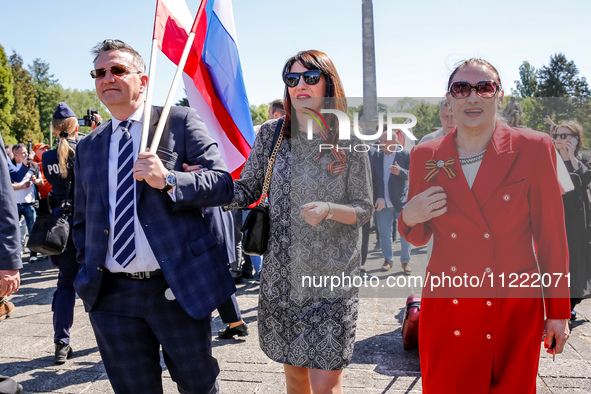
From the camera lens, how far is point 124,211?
2484mm

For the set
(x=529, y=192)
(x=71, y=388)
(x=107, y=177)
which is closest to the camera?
(x=529, y=192)

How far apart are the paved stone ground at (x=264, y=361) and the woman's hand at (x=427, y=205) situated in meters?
0.26

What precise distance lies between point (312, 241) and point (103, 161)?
1.15 m

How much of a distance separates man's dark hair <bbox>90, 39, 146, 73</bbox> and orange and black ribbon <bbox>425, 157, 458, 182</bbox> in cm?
158

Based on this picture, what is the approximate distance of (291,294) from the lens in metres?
2.41

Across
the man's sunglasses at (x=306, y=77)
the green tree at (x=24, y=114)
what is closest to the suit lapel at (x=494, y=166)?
the man's sunglasses at (x=306, y=77)

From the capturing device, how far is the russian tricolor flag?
11.9 feet

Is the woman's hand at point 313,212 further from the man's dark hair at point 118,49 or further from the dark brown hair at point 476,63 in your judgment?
the man's dark hair at point 118,49

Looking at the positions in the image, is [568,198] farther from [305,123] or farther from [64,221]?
[64,221]

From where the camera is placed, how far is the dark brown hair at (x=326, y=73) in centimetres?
247

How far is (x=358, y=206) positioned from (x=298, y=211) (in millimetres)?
293

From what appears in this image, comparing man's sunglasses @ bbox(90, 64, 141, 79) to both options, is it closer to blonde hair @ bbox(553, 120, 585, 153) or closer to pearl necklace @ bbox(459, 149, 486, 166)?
pearl necklace @ bbox(459, 149, 486, 166)

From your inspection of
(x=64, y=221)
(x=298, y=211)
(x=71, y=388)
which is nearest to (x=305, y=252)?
(x=298, y=211)

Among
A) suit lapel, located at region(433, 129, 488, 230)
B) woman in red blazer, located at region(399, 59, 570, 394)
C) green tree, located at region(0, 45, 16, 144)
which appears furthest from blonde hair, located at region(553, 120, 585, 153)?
green tree, located at region(0, 45, 16, 144)
